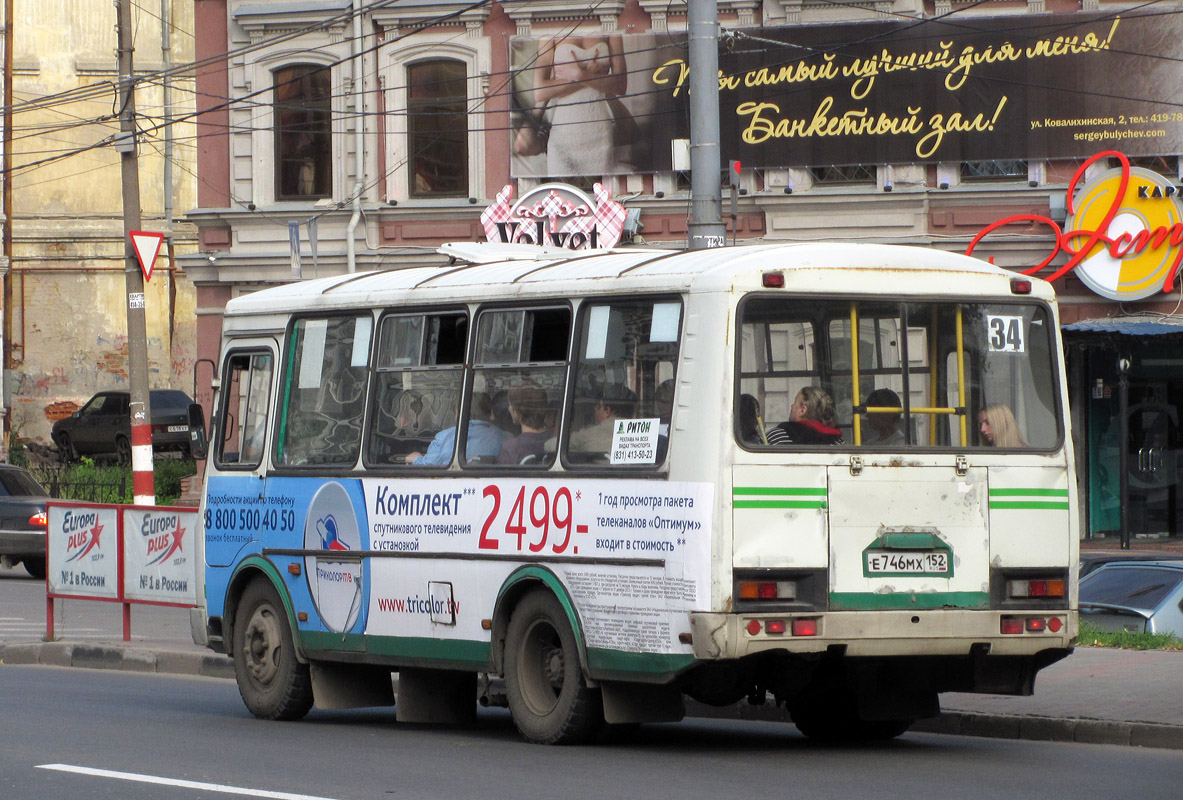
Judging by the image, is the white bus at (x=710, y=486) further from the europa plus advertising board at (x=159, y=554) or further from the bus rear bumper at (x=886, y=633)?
the europa plus advertising board at (x=159, y=554)

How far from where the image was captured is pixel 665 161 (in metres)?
26.1

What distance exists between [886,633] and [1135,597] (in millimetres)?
6881

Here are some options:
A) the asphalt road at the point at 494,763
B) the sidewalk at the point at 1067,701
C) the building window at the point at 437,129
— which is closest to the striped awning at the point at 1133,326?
the building window at the point at 437,129

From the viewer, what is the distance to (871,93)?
25312 mm

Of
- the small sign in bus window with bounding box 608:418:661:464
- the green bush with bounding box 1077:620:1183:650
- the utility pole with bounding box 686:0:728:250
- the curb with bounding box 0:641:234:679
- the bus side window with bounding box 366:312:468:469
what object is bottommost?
the curb with bounding box 0:641:234:679

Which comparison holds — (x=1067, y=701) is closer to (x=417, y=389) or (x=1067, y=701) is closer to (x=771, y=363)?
(x=771, y=363)

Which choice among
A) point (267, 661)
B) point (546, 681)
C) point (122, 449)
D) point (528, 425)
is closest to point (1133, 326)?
point (267, 661)

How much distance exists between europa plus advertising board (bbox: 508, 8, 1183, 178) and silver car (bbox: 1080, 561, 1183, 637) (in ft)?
32.7

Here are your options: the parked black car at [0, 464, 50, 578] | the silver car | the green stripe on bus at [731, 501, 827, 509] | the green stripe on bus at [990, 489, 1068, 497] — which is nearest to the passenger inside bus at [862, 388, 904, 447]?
the green stripe on bus at [731, 501, 827, 509]

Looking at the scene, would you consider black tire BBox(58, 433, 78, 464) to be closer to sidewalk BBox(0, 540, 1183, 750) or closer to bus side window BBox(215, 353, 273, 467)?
sidewalk BBox(0, 540, 1183, 750)

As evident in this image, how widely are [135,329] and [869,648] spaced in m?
15.2

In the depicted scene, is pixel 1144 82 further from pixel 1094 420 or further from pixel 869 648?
pixel 869 648

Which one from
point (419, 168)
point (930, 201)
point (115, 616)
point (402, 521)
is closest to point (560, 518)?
point (402, 521)

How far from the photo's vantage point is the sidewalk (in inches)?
417
